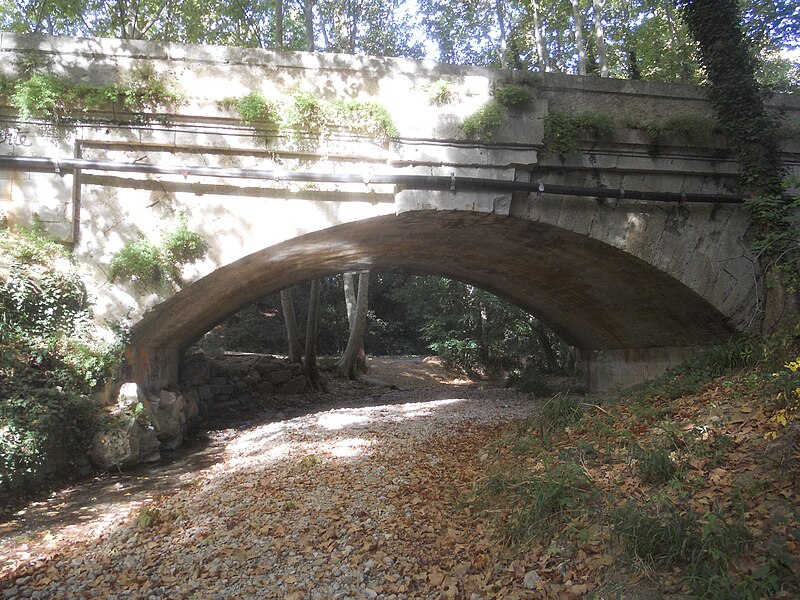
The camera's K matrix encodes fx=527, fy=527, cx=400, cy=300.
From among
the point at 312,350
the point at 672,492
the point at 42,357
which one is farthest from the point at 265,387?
the point at 672,492

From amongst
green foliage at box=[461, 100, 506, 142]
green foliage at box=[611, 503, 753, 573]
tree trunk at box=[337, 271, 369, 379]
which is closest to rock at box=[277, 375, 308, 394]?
tree trunk at box=[337, 271, 369, 379]

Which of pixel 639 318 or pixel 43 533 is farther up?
pixel 639 318

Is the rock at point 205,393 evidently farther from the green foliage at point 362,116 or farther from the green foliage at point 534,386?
the green foliage at point 534,386

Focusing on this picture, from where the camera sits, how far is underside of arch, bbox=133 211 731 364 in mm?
6668

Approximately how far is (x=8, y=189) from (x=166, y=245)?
1.84 meters

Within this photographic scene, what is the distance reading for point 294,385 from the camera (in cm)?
1247

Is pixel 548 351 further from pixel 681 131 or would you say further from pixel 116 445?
pixel 116 445

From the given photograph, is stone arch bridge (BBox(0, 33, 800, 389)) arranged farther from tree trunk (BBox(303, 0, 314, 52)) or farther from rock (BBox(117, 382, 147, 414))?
tree trunk (BBox(303, 0, 314, 52))

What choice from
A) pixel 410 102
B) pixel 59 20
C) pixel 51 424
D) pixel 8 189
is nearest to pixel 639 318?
pixel 410 102

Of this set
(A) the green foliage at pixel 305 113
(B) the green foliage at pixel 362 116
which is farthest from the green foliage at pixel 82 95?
(B) the green foliage at pixel 362 116

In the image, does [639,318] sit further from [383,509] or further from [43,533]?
[43,533]

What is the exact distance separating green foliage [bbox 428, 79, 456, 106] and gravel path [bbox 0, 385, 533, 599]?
159 inches

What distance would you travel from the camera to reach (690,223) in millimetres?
6863

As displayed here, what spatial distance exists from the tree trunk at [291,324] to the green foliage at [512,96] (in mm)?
7756
